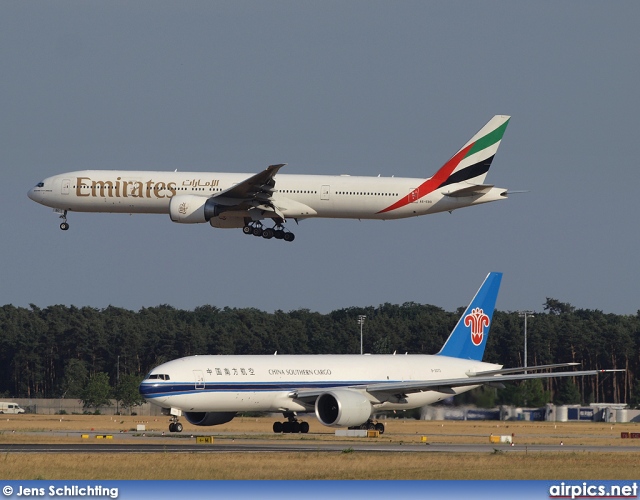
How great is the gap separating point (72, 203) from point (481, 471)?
34644 millimetres

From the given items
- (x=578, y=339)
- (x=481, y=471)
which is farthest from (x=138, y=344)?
(x=481, y=471)

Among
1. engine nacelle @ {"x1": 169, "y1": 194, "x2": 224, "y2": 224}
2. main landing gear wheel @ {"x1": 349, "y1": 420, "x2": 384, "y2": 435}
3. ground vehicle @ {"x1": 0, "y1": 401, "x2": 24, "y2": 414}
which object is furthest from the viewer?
ground vehicle @ {"x1": 0, "y1": 401, "x2": 24, "y2": 414}

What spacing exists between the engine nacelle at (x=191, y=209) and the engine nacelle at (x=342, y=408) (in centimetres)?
1149

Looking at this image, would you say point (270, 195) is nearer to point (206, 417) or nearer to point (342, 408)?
point (206, 417)

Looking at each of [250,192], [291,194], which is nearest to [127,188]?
[250,192]

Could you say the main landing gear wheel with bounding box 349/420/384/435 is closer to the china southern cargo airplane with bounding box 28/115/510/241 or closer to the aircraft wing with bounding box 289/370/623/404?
the aircraft wing with bounding box 289/370/623/404

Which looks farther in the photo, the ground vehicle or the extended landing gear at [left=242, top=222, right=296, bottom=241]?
the ground vehicle

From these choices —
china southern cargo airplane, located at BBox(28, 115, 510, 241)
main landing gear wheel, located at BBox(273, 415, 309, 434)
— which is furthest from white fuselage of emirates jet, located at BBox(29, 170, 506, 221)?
main landing gear wheel, located at BBox(273, 415, 309, 434)

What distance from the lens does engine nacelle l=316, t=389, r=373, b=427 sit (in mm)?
53750

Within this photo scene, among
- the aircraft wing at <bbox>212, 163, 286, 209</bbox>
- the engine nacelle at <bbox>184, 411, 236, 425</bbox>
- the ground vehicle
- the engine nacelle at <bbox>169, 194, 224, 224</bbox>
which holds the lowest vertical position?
the engine nacelle at <bbox>184, 411, 236, 425</bbox>

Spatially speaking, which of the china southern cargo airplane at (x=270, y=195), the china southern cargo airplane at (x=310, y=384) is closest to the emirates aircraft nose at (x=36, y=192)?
the china southern cargo airplane at (x=270, y=195)

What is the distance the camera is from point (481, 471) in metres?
34.2

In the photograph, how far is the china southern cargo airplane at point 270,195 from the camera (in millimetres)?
62188

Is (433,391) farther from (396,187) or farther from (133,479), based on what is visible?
(133,479)
